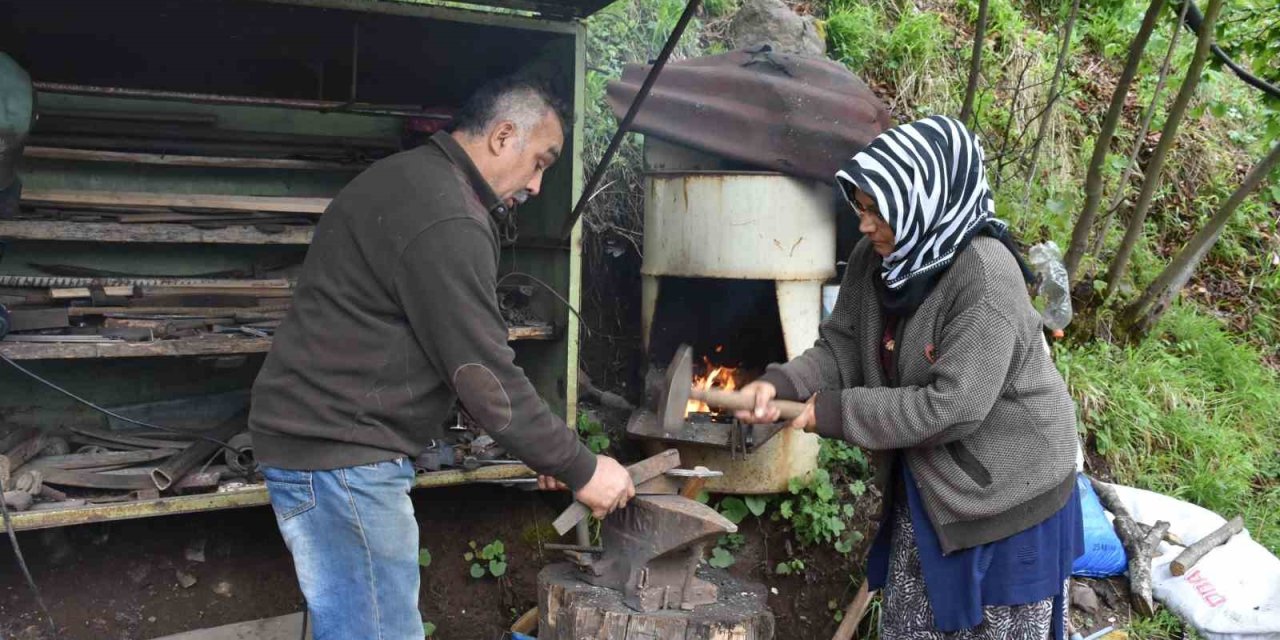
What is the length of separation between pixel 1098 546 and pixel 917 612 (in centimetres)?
207

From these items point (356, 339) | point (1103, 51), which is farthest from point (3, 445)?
point (1103, 51)

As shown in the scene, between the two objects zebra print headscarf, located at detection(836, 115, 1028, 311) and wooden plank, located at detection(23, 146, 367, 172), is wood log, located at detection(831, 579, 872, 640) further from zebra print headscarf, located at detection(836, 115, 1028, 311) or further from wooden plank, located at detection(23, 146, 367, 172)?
wooden plank, located at detection(23, 146, 367, 172)

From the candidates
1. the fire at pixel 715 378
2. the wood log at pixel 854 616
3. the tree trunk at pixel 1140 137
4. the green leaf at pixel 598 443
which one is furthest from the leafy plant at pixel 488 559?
the tree trunk at pixel 1140 137

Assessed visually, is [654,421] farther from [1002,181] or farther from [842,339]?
[1002,181]

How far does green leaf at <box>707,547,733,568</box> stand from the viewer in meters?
4.59

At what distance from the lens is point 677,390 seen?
10.6 ft

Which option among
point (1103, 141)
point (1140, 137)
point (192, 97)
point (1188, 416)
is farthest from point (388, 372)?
point (1188, 416)

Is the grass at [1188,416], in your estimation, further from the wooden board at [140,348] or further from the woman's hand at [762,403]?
the wooden board at [140,348]

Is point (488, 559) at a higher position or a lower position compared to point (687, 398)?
lower

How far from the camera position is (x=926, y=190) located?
2484 mm

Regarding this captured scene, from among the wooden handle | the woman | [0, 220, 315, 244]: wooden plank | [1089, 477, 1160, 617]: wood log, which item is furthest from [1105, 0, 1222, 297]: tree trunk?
[0, 220, 315, 244]: wooden plank

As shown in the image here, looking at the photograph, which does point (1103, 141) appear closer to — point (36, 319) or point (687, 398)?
point (687, 398)

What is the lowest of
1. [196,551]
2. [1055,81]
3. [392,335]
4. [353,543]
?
[196,551]

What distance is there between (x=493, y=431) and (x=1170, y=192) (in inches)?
253
